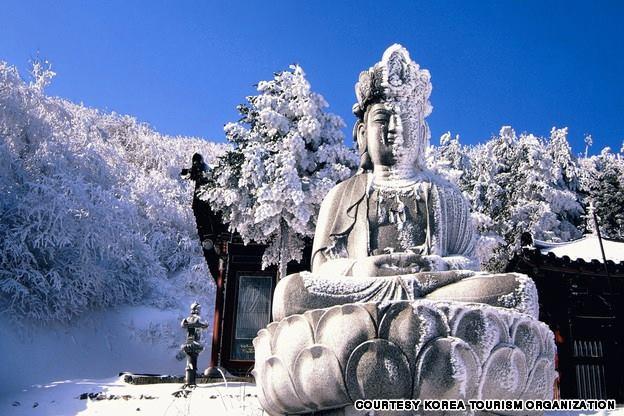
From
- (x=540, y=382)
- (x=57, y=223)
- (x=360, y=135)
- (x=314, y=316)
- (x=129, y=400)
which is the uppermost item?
(x=57, y=223)

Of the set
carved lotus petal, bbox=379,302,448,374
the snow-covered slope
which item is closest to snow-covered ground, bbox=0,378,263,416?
the snow-covered slope

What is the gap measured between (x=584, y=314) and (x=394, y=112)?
26.7ft

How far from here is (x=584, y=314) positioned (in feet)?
38.4

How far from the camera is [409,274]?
4320 mm

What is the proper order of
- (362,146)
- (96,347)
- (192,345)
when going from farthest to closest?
(96,347)
(192,345)
(362,146)

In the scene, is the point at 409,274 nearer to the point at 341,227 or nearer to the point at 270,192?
the point at 341,227

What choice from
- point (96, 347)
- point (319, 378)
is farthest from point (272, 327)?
point (96, 347)

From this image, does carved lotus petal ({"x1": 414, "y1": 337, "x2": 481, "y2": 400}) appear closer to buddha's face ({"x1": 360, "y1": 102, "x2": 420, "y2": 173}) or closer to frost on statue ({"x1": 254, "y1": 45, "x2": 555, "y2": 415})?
frost on statue ({"x1": 254, "y1": 45, "x2": 555, "y2": 415})

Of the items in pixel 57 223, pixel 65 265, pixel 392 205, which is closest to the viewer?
pixel 392 205

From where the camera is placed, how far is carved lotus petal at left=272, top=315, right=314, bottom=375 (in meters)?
3.96

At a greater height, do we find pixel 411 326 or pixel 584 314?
pixel 584 314

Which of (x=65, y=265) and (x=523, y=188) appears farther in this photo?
(x=523, y=188)

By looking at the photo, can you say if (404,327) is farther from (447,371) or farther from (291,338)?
(291,338)

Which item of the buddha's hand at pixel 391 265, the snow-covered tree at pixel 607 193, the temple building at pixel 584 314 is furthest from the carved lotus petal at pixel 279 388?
the snow-covered tree at pixel 607 193
